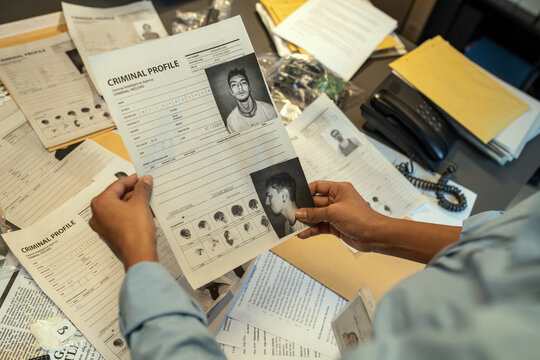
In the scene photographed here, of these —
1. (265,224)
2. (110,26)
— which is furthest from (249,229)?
(110,26)

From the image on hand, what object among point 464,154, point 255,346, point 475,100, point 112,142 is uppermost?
point 475,100

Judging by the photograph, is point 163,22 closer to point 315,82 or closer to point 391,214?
point 315,82

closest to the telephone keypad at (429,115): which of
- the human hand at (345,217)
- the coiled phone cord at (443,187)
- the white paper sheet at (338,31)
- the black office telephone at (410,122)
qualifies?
the black office telephone at (410,122)

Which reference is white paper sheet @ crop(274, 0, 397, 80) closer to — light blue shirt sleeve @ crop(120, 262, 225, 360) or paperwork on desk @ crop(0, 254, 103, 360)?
light blue shirt sleeve @ crop(120, 262, 225, 360)

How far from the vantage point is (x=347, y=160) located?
0.87 meters

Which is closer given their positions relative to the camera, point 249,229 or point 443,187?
point 249,229

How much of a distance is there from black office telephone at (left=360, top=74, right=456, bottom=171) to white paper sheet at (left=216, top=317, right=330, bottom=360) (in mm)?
544

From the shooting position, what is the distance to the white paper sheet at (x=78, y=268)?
60cm

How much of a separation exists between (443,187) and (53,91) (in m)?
0.98

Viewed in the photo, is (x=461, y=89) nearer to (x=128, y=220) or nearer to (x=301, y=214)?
(x=301, y=214)

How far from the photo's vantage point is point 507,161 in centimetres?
95

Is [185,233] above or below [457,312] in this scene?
below

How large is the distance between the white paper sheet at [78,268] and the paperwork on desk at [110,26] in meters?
0.36

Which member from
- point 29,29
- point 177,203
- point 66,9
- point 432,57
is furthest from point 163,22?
point 432,57
